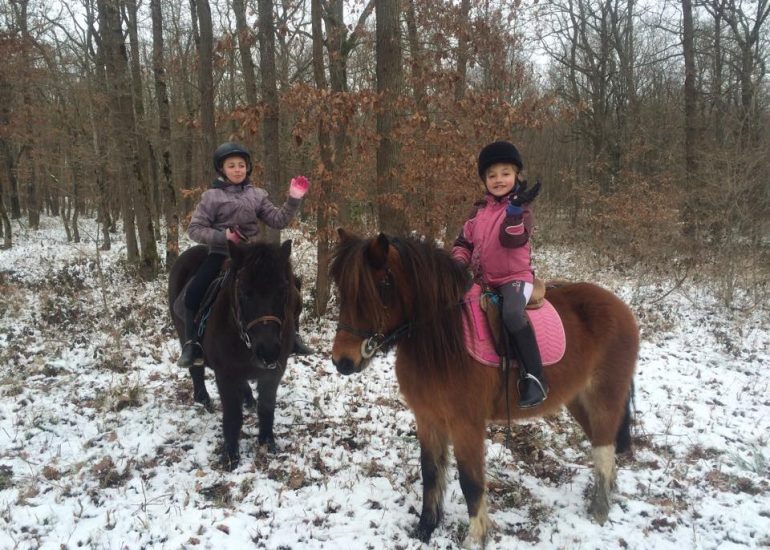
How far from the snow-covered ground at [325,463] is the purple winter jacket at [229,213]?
2.17m

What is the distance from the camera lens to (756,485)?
4.02m

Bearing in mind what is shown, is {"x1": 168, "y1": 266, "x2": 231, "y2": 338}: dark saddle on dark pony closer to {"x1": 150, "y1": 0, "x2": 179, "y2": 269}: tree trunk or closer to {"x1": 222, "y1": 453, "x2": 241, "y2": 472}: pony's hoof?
{"x1": 222, "y1": 453, "x2": 241, "y2": 472}: pony's hoof

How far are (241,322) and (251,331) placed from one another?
8.8 inches

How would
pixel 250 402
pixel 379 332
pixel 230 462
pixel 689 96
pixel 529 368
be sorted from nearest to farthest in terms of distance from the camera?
pixel 379 332 → pixel 529 368 → pixel 230 462 → pixel 250 402 → pixel 689 96

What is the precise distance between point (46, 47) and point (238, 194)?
2025 centimetres

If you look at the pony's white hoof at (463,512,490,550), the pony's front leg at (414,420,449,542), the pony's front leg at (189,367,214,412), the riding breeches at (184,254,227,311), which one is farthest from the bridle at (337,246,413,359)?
the pony's front leg at (189,367,214,412)

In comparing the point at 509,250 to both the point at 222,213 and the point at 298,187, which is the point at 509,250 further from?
the point at 222,213

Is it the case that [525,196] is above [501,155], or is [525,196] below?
below

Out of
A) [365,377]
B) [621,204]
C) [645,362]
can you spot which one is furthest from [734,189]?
[365,377]

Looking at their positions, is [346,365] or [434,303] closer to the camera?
[346,365]

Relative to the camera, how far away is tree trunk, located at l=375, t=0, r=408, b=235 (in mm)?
6844

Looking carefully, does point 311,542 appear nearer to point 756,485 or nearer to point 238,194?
point 238,194

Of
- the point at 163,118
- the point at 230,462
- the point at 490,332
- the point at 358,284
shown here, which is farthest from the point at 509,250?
the point at 163,118

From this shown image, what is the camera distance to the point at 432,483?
3457 millimetres
